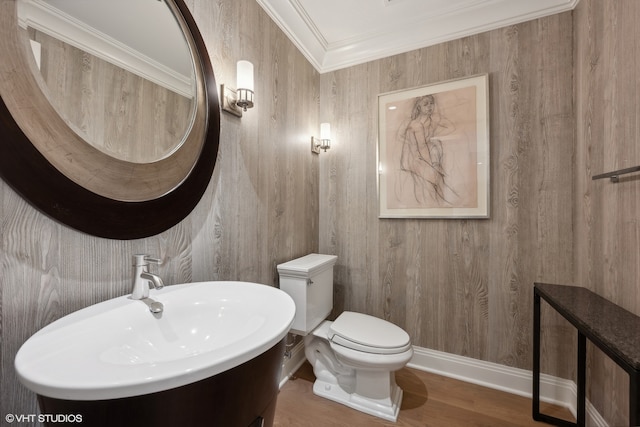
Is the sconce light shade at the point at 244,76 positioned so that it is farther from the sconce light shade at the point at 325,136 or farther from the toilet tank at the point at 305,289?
the toilet tank at the point at 305,289

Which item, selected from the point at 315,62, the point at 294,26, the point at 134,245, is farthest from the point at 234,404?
the point at 315,62

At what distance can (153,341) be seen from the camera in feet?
2.39

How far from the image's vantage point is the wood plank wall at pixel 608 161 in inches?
42.1

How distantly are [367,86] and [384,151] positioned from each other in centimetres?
56

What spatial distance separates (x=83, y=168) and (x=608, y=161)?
7.06 ft

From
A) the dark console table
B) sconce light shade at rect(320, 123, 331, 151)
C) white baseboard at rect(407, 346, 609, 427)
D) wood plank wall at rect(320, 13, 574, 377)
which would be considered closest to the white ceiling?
wood plank wall at rect(320, 13, 574, 377)

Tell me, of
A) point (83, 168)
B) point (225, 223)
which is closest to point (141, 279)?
point (83, 168)

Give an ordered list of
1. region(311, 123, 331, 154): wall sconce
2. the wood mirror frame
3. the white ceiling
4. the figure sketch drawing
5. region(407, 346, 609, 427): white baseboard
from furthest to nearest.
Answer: region(311, 123, 331, 154): wall sconce, the figure sketch drawing, the white ceiling, region(407, 346, 609, 427): white baseboard, the wood mirror frame

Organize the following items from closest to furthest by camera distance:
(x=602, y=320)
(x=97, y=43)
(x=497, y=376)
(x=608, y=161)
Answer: (x=97, y=43) < (x=602, y=320) < (x=608, y=161) < (x=497, y=376)

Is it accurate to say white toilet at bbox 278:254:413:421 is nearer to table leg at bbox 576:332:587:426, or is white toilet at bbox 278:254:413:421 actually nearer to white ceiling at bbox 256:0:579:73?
table leg at bbox 576:332:587:426

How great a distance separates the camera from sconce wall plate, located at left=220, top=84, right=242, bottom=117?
49.7 inches

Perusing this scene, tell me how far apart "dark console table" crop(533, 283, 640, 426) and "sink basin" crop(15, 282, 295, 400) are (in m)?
0.96

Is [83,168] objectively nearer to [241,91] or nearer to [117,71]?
[117,71]

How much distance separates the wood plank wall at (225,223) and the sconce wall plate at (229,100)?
4cm
